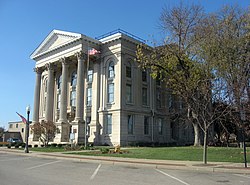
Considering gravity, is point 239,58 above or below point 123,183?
above

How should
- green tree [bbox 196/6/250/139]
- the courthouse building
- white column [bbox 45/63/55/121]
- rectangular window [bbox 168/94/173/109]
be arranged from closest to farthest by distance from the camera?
1. green tree [bbox 196/6/250/139]
2. the courthouse building
3. white column [bbox 45/63/55/121]
4. rectangular window [bbox 168/94/173/109]

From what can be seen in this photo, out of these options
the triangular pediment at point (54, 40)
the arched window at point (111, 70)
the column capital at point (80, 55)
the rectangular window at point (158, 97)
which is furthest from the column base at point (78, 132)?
the rectangular window at point (158, 97)

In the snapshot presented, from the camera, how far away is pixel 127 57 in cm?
4388

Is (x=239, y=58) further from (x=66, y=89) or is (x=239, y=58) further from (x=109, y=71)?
(x=66, y=89)

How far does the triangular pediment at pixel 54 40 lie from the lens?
151ft

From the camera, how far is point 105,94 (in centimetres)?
4372

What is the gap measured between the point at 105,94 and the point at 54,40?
1422 cm

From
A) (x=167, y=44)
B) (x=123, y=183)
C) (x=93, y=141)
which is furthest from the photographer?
(x=93, y=141)

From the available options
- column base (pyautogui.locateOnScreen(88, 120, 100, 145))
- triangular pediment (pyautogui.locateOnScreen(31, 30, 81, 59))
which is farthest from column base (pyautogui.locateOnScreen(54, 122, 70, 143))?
triangular pediment (pyautogui.locateOnScreen(31, 30, 81, 59))

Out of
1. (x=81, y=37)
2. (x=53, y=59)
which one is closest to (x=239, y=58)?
(x=81, y=37)

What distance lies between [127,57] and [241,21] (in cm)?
1897

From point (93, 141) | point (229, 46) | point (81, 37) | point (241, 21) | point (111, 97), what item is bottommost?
point (93, 141)

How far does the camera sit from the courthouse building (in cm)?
4225

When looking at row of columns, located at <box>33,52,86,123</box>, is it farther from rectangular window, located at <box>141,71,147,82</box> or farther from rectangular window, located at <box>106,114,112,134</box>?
rectangular window, located at <box>141,71,147,82</box>
